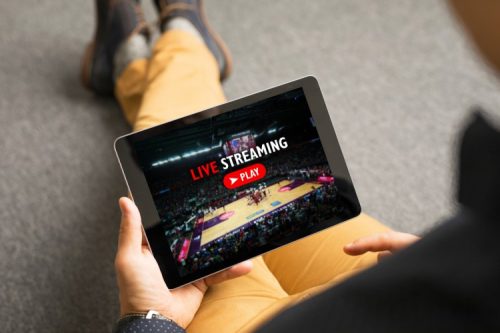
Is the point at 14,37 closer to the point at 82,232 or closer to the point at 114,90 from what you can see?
the point at 114,90

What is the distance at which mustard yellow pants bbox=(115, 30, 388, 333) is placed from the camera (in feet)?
2.37

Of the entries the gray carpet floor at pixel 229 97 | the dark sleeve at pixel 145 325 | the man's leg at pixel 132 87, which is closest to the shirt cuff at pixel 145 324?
the dark sleeve at pixel 145 325

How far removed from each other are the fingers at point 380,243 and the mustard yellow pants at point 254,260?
0.03 meters

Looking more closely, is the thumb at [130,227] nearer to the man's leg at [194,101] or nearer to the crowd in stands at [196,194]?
the crowd in stands at [196,194]

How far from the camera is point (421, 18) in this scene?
1.57 m

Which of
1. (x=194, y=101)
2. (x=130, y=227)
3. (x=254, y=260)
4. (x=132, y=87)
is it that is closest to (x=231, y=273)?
(x=254, y=260)

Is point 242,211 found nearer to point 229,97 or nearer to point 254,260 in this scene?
point 254,260

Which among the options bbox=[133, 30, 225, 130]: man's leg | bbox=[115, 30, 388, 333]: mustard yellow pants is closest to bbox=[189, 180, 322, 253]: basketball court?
bbox=[115, 30, 388, 333]: mustard yellow pants

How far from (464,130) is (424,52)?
1.28 metres

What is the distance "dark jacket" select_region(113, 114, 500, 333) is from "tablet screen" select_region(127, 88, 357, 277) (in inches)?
16.8

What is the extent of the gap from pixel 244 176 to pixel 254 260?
0.55ft

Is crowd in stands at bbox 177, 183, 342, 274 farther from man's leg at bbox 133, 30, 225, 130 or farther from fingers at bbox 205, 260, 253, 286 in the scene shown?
man's leg at bbox 133, 30, 225, 130

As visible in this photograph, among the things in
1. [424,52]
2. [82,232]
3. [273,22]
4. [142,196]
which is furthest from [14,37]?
[424,52]

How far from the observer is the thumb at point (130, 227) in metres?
0.69
